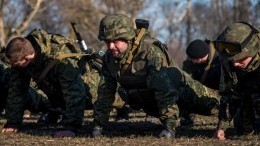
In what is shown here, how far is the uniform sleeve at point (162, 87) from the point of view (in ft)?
20.4

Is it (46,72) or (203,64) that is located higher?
(203,64)

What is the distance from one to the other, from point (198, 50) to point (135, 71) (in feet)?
12.0

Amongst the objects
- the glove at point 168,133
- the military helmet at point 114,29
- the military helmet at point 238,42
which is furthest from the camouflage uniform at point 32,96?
the military helmet at point 238,42

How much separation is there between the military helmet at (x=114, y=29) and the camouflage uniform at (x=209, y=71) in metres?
→ 3.21

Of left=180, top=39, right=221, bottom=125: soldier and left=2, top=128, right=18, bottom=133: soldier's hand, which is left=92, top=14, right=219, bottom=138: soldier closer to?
left=2, top=128, right=18, bottom=133: soldier's hand

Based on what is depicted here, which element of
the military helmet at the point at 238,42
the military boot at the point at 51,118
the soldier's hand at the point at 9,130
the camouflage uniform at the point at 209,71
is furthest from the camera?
the camouflage uniform at the point at 209,71

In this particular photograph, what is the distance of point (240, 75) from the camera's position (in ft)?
20.6

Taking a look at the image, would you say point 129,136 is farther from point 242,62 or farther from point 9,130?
point 9,130

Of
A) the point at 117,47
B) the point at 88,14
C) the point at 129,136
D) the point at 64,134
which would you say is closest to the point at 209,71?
the point at 129,136

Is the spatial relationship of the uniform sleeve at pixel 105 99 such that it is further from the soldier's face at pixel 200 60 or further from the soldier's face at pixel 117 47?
the soldier's face at pixel 200 60

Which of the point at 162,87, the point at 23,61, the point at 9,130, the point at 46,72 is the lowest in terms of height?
the point at 9,130

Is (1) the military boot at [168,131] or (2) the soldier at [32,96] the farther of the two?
(2) the soldier at [32,96]

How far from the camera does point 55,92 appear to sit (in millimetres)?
7910

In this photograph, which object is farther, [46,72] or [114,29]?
[46,72]
